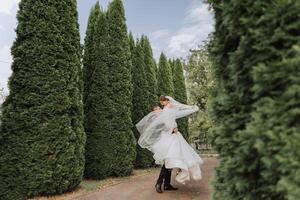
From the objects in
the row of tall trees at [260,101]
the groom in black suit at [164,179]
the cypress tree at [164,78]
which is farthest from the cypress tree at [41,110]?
the cypress tree at [164,78]

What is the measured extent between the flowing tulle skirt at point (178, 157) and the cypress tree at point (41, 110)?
7.76 ft

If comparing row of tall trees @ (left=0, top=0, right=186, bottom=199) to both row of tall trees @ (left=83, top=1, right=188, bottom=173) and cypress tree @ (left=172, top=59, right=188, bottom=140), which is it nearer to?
row of tall trees @ (left=83, top=1, right=188, bottom=173)

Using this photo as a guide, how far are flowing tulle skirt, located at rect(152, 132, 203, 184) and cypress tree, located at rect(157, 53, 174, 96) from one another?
904 centimetres

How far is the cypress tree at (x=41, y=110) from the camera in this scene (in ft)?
27.1

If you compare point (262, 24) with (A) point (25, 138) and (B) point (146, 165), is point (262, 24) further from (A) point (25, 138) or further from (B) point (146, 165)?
(B) point (146, 165)

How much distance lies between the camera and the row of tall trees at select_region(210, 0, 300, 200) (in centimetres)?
231

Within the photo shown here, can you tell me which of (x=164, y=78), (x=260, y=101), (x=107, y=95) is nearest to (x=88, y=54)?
(x=107, y=95)

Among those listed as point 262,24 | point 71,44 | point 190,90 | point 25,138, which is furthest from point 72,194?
point 190,90

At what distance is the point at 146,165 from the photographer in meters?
13.9

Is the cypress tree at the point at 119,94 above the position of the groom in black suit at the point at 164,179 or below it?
above

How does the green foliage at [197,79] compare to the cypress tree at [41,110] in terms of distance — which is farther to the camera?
the green foliage at [197,79]

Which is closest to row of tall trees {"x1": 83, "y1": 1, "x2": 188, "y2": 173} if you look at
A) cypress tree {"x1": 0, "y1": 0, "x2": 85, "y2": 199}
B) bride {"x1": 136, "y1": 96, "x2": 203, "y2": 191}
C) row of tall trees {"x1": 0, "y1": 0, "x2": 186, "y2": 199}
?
row of tall trees {"x1": 0, "y1": 0, "x2": 186, "y2": 199}

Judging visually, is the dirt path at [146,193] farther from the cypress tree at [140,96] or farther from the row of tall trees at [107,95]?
the cypress tree at [140,96]

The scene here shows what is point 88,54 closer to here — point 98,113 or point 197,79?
point 98,113
